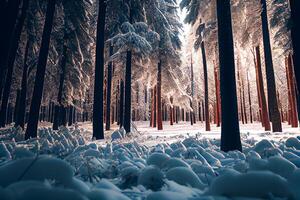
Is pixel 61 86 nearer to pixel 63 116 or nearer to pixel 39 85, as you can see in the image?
pixel 63 116

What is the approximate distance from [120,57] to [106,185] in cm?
1391

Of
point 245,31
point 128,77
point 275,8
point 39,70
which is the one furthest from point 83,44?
point 275,8

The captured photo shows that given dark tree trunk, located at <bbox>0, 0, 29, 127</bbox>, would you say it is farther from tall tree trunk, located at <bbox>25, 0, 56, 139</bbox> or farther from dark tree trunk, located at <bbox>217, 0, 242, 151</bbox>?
dark tree trunk, located at <bbox>217, 0, 242, 151</bbox>

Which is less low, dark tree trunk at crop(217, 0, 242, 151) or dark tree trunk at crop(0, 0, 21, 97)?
dark tree trunk at crop(0, 0, 21, 97)

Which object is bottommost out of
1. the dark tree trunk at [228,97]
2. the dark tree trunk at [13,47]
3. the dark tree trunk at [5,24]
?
the dark tree trunk at [228,97]

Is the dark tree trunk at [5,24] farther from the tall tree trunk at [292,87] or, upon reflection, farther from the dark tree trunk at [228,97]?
the tall tree trunk at [292,87]

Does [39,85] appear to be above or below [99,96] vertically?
above

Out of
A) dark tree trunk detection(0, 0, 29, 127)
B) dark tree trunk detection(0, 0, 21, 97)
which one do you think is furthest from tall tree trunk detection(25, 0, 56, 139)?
dark tree trunk detection(0, 0, 21, 97)

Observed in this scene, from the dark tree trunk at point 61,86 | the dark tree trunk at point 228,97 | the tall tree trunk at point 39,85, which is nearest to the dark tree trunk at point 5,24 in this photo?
the tall tree trunk at point 39,85

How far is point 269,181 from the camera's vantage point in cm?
209

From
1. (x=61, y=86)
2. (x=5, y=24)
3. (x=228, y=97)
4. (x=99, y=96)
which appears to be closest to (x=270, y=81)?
(x=228, y=97)

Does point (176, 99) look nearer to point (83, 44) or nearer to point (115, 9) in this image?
point (83, 44)

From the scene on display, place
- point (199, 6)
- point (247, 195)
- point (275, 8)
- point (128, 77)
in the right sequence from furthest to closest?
point (199, 6) → point (275, 8) → point (128, 77) → point (247, 195)

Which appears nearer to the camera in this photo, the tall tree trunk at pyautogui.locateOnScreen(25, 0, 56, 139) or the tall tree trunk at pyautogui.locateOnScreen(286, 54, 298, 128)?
the tall tree trunk at pyautogui.locateOnScreen(25, 0, 56, 139)
